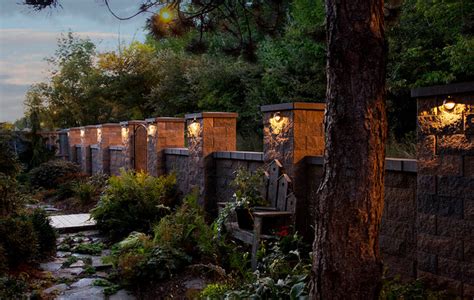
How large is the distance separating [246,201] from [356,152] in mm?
3723

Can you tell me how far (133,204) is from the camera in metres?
9.28

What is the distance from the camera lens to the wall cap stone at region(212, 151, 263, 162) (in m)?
7.53

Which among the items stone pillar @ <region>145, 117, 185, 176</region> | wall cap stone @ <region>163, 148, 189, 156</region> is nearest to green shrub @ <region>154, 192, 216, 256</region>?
wall cap stone @ <region>163, 148, 189, 156</region>

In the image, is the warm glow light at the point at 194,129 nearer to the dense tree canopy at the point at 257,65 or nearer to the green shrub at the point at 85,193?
the dense tree canopy at the point at 257,65

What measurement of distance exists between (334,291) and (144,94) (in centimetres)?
1755

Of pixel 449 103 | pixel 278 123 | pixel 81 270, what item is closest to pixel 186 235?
pixel 81 270

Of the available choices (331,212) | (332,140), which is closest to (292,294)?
(331,212)

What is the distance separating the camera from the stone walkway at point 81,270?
5992 mm

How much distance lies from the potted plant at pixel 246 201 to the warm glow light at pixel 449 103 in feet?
9.39

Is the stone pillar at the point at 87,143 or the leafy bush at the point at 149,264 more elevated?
the stone pillar at the point at 87,143

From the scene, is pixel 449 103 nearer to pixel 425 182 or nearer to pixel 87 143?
pixel 425 182

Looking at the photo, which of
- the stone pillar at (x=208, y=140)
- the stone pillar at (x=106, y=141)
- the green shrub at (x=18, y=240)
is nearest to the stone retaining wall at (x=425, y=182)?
the stone pillar at (x=208, y=140)

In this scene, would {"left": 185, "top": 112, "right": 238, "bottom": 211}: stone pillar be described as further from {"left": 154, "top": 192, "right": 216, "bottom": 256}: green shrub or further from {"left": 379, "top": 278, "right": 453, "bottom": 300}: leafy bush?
{"left": 379, "top": 278, "right": 453, "bottom": 300}: leafy bush

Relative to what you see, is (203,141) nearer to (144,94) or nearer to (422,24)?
(422,24)
